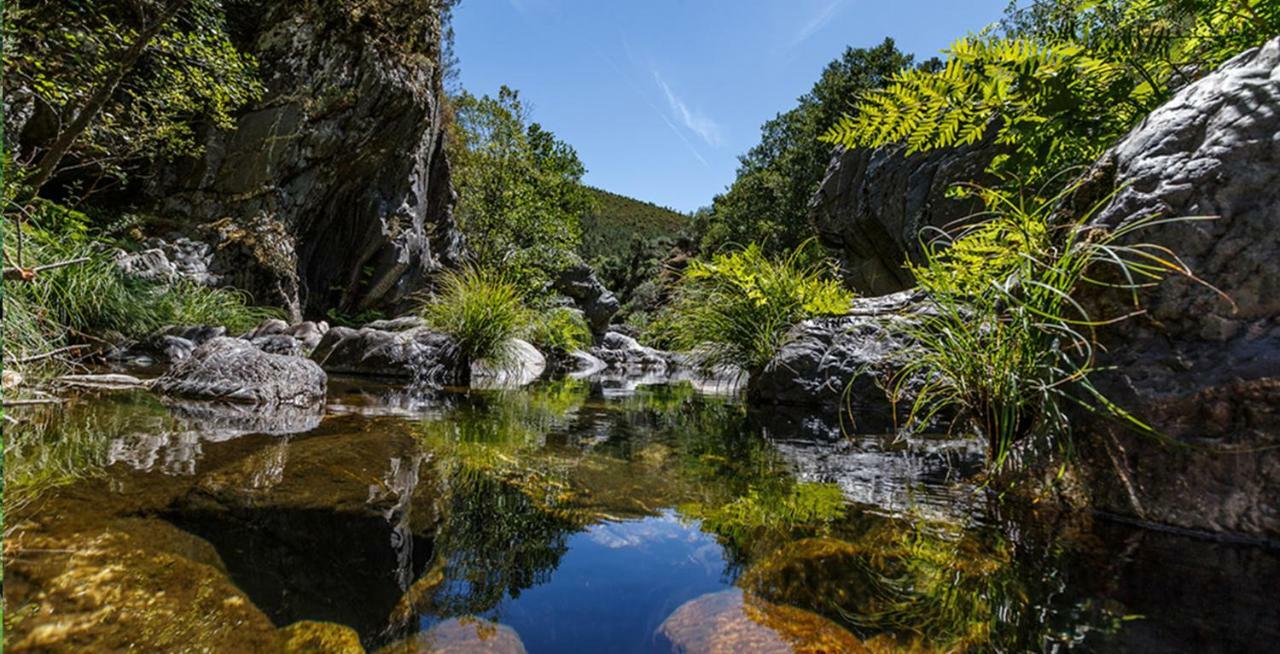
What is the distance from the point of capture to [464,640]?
3.83 ft

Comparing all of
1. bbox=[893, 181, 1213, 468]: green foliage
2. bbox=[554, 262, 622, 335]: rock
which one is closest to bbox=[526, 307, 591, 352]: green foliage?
bbox=[554, 262, 622, 335]: rock

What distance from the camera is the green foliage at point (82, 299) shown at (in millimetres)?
3336

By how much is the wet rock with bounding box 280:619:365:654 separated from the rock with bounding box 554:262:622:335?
1785cm

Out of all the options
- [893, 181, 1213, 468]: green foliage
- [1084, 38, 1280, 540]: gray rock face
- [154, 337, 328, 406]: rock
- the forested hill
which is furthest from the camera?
the forested hill

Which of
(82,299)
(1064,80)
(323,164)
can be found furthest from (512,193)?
(1064,80)

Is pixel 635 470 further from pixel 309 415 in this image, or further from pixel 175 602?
pixel 309 415

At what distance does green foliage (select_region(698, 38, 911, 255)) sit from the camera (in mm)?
18359

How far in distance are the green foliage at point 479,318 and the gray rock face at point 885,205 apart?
23.9 feet

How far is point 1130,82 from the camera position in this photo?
218cm

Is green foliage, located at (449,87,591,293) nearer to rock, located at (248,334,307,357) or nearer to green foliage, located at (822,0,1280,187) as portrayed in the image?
rock, located at (248,334,307,357)

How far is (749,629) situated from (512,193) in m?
14.5

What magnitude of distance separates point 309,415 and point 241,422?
434 mm

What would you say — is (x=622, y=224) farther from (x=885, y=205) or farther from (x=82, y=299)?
(x=82, y=299)

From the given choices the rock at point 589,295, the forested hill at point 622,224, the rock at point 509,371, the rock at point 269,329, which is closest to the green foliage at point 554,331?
the rock at point 509,371
